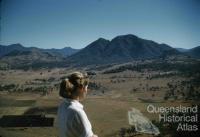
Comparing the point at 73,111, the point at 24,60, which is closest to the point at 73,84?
the point at 73,111

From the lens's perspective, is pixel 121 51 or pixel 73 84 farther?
pixel 121 51

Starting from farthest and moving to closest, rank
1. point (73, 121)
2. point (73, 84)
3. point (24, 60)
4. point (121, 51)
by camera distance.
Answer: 1. point (24, 60)
2. point (121, 51)
3. point (73, 84)
4. point (73, 121)

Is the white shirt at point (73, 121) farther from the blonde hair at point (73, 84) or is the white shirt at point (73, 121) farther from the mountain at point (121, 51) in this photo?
the mountain at point (121, 51)

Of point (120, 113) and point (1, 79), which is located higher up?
point (1, 79)

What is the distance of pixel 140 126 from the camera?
9.89m

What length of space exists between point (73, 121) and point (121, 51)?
80.6 ft

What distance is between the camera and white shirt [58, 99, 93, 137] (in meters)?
1.60

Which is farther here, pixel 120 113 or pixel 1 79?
pixel 1 79

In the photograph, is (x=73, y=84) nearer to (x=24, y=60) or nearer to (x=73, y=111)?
(x=73, y=111)

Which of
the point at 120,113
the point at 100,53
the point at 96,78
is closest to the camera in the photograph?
the point at 120,113

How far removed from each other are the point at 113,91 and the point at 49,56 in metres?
27.1

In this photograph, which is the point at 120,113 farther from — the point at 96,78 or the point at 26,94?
the point at 96,78

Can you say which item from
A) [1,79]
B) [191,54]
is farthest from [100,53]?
[191,54]

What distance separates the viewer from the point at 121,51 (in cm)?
2611
